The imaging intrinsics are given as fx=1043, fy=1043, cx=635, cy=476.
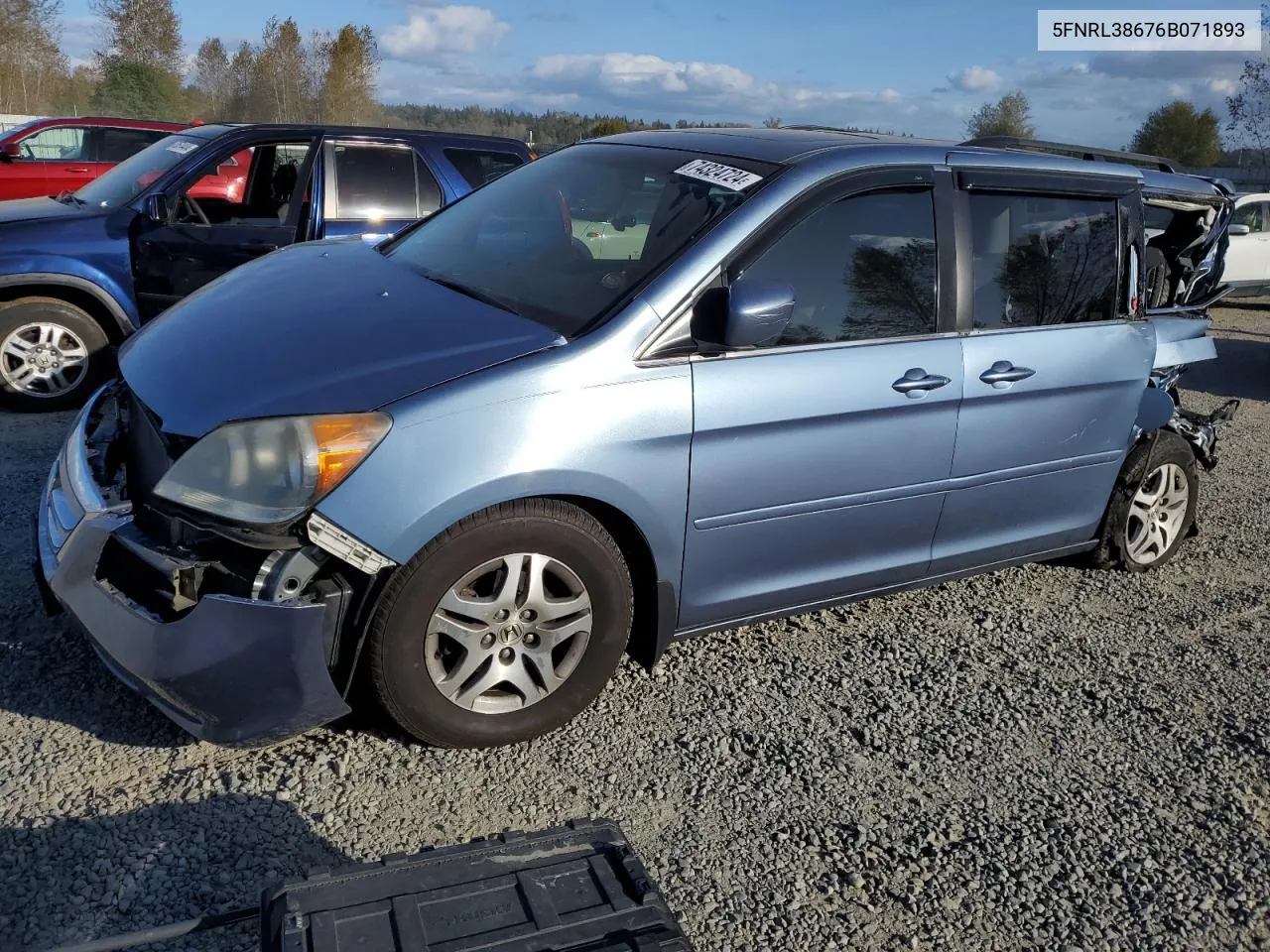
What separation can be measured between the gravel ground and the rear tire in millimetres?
2227

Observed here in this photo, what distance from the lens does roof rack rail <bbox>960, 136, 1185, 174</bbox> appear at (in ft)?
14.6

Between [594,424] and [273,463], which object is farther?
[594,424]

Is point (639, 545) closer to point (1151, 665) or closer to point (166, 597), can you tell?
point (166, 597)

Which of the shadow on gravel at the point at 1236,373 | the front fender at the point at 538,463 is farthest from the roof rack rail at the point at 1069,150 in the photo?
the shadow on gravel at the point at 1236,373

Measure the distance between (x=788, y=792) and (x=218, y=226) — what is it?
198 inches

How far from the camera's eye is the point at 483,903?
2004 mm

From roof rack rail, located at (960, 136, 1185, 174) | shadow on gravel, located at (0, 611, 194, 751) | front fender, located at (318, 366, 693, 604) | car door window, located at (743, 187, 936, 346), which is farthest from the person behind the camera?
roof rack rail, located at (960, 136, 1185, 174)

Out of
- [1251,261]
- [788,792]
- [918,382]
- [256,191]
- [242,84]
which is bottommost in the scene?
[788,792]

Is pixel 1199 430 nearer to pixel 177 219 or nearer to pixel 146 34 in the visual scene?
pixel 177 219

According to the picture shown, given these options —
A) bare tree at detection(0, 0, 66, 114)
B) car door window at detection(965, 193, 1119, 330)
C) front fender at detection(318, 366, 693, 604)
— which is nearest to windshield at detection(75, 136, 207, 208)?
front fender at detection(318, 366, 693, 604)

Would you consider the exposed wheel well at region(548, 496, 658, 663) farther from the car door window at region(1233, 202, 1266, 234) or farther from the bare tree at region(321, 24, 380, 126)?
the bare tree at region(321, 24, 380, 126)

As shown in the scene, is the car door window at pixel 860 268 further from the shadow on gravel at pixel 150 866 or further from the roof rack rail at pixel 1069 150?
the shadow on gravel at pixel 150 866

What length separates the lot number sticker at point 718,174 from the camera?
11.1 feet

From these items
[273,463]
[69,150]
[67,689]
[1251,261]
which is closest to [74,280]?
[67,689]
